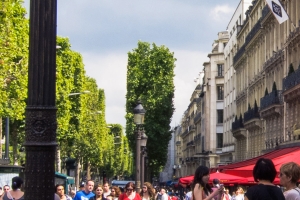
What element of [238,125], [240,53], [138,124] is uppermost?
[240,53]

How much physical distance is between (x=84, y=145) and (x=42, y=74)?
76692 millimetres

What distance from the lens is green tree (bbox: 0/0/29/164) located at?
33.3 metres

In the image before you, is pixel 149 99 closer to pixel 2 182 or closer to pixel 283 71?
pixel 283 71

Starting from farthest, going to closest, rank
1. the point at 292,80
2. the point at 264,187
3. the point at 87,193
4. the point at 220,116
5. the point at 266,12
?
the point at 220,116
the point at 266,12
the point at 292,80
the point at 87,193
the point at 264,187

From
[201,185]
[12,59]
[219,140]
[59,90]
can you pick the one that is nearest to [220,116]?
[219,140]

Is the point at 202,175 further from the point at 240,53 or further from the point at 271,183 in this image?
the point at 240,53

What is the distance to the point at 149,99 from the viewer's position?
264ft

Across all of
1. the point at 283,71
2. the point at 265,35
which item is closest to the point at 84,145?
the point at 265,35

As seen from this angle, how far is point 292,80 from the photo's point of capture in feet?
126

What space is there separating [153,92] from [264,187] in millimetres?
73894

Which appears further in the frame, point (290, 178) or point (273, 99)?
point (273, 99)

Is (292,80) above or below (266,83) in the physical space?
below

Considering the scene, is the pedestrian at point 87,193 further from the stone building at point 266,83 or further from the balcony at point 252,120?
the balcony at point 252,120

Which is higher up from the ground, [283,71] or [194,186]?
[283,71]
